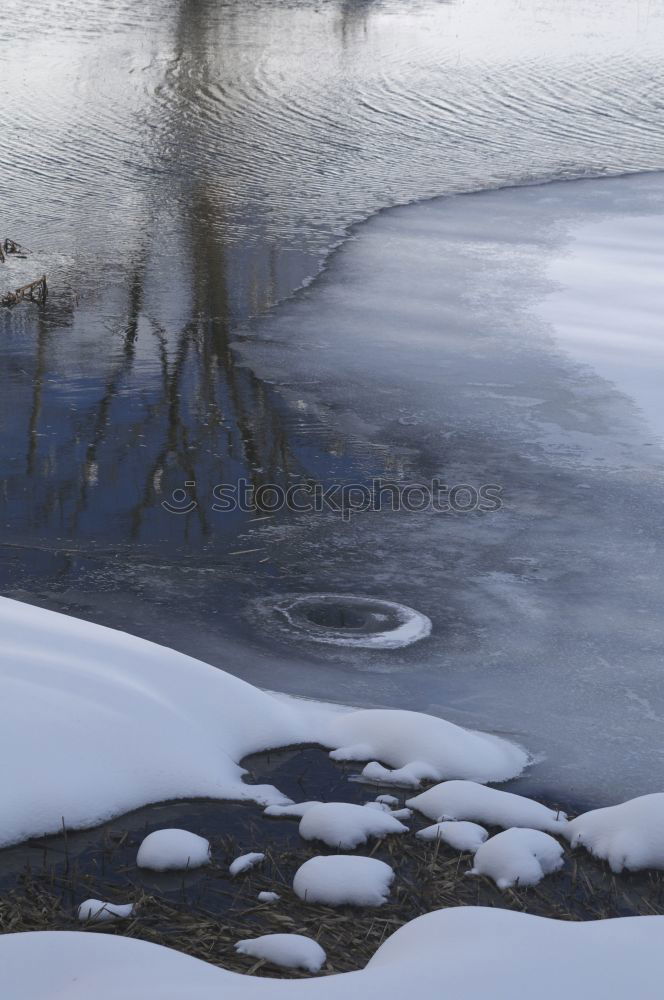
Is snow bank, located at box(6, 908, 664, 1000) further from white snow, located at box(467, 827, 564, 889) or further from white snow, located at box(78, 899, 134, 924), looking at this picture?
white snow, located at box(467, 827, 564, 889)

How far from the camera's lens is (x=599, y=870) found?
3.46 m

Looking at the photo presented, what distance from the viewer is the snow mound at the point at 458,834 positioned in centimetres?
350

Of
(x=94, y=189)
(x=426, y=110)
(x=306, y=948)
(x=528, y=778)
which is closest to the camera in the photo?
(x=306, y=948)

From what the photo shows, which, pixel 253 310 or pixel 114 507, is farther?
pixel 253 310

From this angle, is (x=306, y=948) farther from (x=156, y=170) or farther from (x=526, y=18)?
(x=526, y=18)

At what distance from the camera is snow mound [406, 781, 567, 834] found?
3.64 m

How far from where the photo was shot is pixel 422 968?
2527 mm

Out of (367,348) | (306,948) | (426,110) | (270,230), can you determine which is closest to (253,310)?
(367,348)

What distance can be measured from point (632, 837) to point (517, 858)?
37cm

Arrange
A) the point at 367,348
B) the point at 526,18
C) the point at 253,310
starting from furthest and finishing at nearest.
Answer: the point at 526,18 < the point at 253,310 < the point at 367,348

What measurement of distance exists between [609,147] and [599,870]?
455 inches

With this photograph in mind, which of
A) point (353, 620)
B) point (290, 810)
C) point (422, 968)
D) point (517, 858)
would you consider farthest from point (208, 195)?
point (422, 968)

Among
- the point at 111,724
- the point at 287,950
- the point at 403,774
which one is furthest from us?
the point at 403,774

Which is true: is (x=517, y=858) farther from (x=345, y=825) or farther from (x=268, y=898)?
(x=268, y=898)
